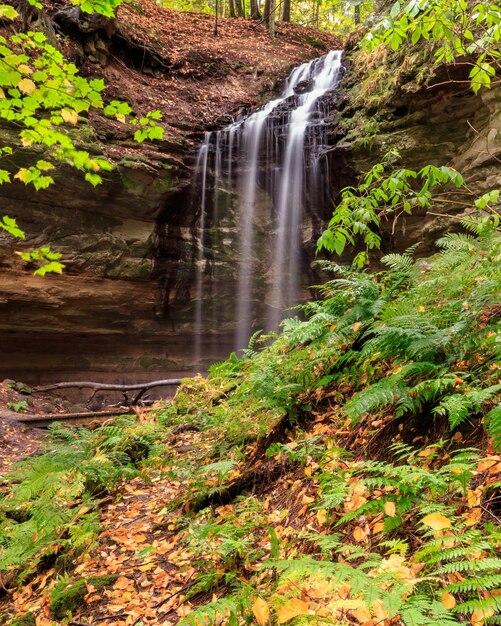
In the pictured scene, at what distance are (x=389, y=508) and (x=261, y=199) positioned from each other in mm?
10593

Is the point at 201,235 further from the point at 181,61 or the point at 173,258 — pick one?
the point at 181,61

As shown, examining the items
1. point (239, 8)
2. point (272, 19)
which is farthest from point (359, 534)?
point (239, 8)

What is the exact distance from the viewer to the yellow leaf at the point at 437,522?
137 centimetres

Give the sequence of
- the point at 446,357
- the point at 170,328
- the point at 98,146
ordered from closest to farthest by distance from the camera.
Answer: the point at 446,357, the point at 98,146, the point at 170,328

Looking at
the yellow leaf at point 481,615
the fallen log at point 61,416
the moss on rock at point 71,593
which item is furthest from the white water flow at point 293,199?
the yellow leaf at point 481,615

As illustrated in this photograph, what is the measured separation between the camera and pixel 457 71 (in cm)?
785

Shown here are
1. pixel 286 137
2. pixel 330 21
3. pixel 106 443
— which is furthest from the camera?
pixel 330 21

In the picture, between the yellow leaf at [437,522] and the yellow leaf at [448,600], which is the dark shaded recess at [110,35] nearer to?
the yellow leaf at [437,522]

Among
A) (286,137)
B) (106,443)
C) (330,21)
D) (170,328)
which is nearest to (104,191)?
(170,328)

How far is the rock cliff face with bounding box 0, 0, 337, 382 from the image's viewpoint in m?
9.39

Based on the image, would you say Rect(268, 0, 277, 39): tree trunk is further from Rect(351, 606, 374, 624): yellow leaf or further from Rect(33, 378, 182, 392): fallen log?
Rect(351, 606, 374, 624): yellow leaf

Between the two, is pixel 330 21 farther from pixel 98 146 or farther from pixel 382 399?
pixel 382 399

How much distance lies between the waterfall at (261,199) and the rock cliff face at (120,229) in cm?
61

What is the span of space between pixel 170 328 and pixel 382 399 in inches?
389
